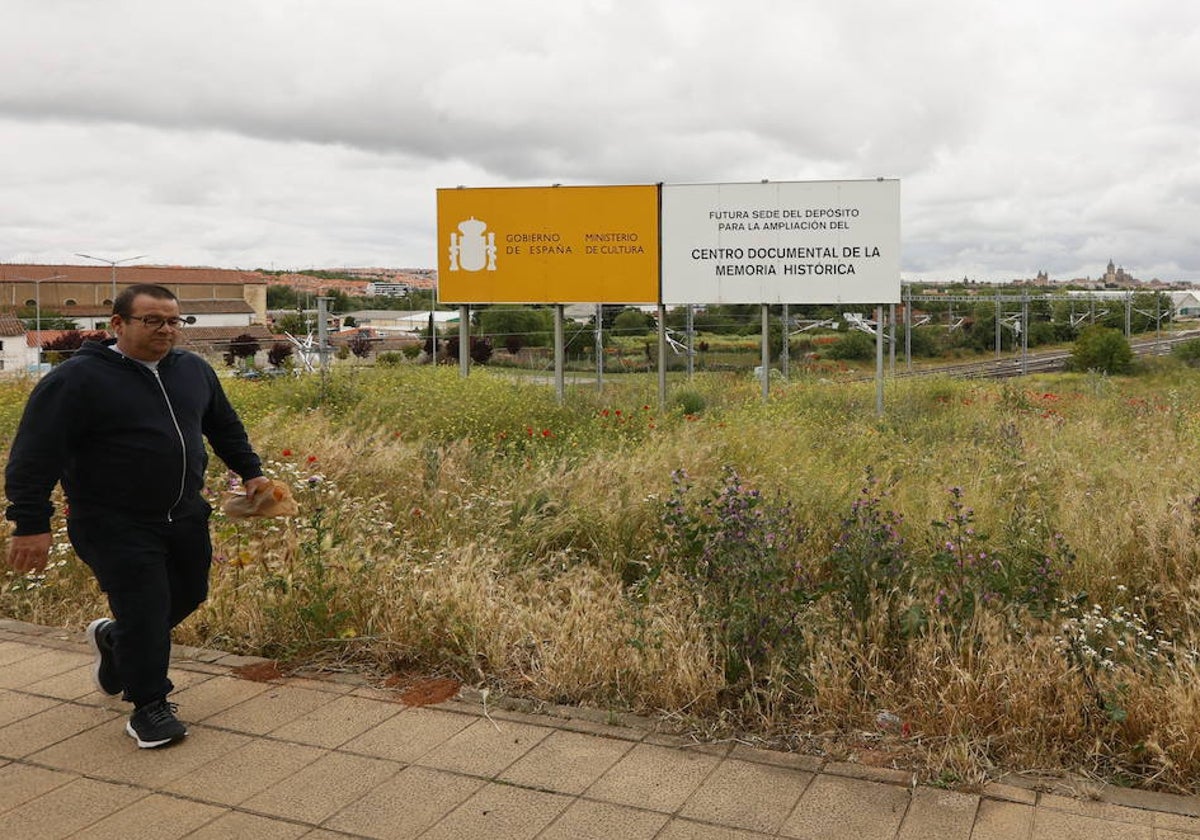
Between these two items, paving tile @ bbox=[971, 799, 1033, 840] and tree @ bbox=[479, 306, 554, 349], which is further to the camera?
tree @ bbox=[479, 306, 554, 349]

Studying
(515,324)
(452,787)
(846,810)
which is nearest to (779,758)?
(846,810)

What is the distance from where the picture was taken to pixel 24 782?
3.66 meters

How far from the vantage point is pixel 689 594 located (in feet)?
16.0

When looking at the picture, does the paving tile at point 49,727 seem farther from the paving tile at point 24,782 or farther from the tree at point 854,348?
the tree at point 854,348

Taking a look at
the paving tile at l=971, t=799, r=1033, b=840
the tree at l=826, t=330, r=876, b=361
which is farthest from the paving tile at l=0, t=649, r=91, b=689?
the tree at l=826, t=330, r=876, b=361

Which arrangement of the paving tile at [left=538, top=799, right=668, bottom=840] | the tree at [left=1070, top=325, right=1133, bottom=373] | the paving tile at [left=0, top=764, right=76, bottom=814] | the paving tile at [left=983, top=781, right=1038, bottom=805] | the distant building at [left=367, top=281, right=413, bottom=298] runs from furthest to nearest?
the distant building at [left=367, top=281, right=413, bottom=298], the tree at [left=1070, top=325, right=1133, bottom=373], the paving tile at [left=0, top=764, right=76, bottom=814], the paving tile at [left=983, top=781, right=1038, bottom=805], the paving tile at [left=538, top=799, right=668, bottom=840]

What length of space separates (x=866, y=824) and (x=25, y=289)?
129 m

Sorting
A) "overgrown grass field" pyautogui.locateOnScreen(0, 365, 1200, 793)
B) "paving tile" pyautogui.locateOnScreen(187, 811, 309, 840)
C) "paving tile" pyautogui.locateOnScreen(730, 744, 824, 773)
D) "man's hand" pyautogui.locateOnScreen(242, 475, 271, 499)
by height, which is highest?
"man's hand" pyautogui.locateOnScreen(242, 475, 271, 499)

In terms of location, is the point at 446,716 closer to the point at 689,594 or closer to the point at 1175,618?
the point at 689,594

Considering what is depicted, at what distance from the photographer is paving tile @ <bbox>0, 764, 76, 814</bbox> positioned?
3527 mm

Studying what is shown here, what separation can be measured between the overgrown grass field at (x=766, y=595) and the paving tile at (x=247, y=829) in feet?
4.07

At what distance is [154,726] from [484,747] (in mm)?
1166

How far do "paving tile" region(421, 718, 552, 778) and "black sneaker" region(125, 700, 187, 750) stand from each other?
91 cm

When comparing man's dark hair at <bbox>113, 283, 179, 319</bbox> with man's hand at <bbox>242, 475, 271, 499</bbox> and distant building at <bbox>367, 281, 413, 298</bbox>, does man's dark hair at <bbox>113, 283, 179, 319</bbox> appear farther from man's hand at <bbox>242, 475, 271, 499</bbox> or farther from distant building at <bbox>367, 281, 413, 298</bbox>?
distant building at <bbox>367, 281, 413, 298</bbox>
